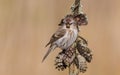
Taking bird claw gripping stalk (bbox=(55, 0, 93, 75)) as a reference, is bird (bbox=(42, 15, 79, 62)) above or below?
above

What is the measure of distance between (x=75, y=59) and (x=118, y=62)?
0.56m

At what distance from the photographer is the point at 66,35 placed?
97 centimetres

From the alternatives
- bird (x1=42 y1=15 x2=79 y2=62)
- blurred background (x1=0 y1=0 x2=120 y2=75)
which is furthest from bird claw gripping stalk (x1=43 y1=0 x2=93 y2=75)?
blurred background (x1=0 y1=0 x2=120 y2=75)

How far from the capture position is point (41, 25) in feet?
5.35

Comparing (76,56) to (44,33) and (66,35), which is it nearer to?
(66,35)

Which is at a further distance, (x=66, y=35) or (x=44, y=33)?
(x=44, y=33)

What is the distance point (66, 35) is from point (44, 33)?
647 mm

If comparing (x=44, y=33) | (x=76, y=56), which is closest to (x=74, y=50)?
(x=76, y=56)

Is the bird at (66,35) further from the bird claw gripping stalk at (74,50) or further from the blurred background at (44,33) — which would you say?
the blurred background at (44,33)

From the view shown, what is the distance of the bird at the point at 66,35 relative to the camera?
3.14ft

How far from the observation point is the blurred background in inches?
58.7

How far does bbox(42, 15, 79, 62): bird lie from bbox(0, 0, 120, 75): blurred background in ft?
1.76

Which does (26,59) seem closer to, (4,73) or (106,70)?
(4,73)

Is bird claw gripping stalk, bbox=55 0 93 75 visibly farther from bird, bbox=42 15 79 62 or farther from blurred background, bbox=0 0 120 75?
blurred background, bbox=0 0 120 75
